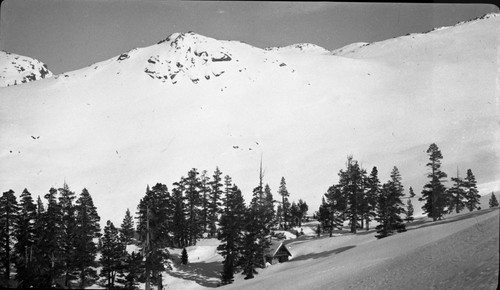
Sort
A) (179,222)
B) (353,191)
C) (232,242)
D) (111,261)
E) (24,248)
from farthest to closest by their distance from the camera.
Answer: (353,191)
(179,222)
(232,242)
(24,248)
(111,261)

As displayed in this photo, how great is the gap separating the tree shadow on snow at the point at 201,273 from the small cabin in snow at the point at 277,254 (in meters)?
5.30

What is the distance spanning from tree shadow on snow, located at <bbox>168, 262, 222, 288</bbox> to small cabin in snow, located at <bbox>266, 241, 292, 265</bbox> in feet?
17.4

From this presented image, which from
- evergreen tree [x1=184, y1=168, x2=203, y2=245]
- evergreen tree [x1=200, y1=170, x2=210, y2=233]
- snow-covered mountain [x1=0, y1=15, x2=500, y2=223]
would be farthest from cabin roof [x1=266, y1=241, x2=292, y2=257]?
snow-covered mountain [x1=0, y1=15, x2=500, y2=223]

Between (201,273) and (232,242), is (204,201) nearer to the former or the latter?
(201,273)

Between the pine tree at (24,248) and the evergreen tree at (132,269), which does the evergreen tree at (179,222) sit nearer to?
the pine tree at (24,248)

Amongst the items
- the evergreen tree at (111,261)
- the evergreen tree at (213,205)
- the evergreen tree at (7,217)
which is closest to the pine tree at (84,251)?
the evergreen tree at (111,261)

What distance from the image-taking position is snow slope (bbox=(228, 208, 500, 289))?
42.5 feet

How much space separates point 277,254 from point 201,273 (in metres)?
8.67

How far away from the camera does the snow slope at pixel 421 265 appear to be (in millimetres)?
12953

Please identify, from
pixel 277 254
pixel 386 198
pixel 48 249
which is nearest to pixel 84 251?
pixel 48 249

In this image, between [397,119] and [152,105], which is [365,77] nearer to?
[397,119]

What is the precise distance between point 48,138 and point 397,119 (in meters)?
95.6

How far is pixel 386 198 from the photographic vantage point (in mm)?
32469

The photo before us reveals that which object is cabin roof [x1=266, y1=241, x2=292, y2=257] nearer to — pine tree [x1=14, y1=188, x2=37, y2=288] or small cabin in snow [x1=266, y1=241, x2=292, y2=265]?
small cabin in snow [x1=266, y1=241, x2=292, y2=265]
